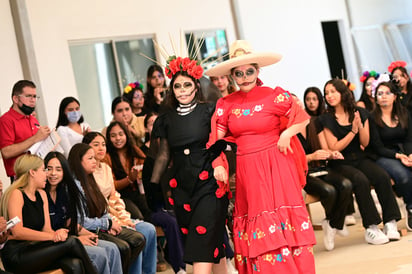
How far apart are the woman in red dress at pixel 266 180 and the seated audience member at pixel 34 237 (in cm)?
109

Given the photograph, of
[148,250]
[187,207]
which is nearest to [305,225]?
[187,207]

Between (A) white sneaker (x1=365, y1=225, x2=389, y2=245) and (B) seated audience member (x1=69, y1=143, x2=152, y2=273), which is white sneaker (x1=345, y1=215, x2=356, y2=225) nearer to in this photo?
(A) white sneaker (x1=365, y1=225, x2=389, y2=245)

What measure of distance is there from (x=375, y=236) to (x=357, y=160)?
0.81 m

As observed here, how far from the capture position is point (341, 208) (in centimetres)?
610

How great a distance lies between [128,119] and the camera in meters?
6.99

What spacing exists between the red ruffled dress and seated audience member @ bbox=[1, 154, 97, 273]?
111 centimetres

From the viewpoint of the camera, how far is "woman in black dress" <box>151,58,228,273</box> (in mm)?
4332

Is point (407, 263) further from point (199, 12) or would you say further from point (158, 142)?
point (199, 12)

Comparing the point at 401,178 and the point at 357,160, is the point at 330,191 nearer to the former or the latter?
the point at 357,160

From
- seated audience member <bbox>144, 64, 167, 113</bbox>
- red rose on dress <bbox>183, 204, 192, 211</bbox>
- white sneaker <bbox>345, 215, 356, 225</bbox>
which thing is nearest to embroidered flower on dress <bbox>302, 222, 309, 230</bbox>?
red rose on dress <bbox>183, 204, 192, 211</bbox>

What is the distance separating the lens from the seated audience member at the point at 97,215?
5.13 metres

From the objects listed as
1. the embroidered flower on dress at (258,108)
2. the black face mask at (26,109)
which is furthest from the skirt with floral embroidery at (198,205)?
the black face mask at (26,109)

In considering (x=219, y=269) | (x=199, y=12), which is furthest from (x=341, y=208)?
(x=199, y=12)

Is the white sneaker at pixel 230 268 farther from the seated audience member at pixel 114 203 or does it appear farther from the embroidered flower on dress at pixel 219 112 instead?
the embroidered flower on dress at pixel 219 112
